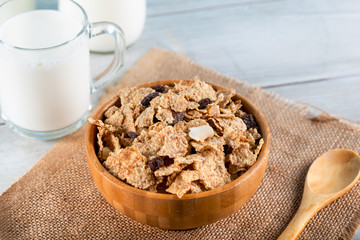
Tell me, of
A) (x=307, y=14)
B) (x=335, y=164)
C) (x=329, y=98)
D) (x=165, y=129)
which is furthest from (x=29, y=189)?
(x=307, y=14)

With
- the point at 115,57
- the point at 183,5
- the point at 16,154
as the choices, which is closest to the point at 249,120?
the point at 115,57

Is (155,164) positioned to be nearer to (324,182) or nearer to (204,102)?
(204,102)

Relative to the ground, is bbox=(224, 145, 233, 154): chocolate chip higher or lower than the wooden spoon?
higher

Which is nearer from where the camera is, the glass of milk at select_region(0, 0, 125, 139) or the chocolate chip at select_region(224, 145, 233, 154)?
the chocolate chip at select_region(224, 145, 233, 154)

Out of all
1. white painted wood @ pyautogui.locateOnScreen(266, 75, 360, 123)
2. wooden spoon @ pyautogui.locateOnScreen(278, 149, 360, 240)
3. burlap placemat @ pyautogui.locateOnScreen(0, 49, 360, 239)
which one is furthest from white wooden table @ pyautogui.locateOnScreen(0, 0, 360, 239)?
wooden spoon @ pyautogui.locateOnScreen(278, 149, 360, 240)

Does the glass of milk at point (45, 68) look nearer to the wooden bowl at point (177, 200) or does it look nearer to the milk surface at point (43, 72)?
the milk surface at point (43, 72)

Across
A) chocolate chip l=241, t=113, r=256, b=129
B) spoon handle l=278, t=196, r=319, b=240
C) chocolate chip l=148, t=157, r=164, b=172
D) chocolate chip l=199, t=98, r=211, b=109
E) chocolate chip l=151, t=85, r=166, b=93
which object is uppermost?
chocolate chip l=199, t=98, r=211, b=109

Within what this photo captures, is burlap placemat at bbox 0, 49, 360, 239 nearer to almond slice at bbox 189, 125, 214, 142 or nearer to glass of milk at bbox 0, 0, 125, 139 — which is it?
glass of milk at bbox 0, 0, 125, 139

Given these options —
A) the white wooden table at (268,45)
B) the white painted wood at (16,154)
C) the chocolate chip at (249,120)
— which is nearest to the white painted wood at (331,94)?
the white wooden table at (268,45)
